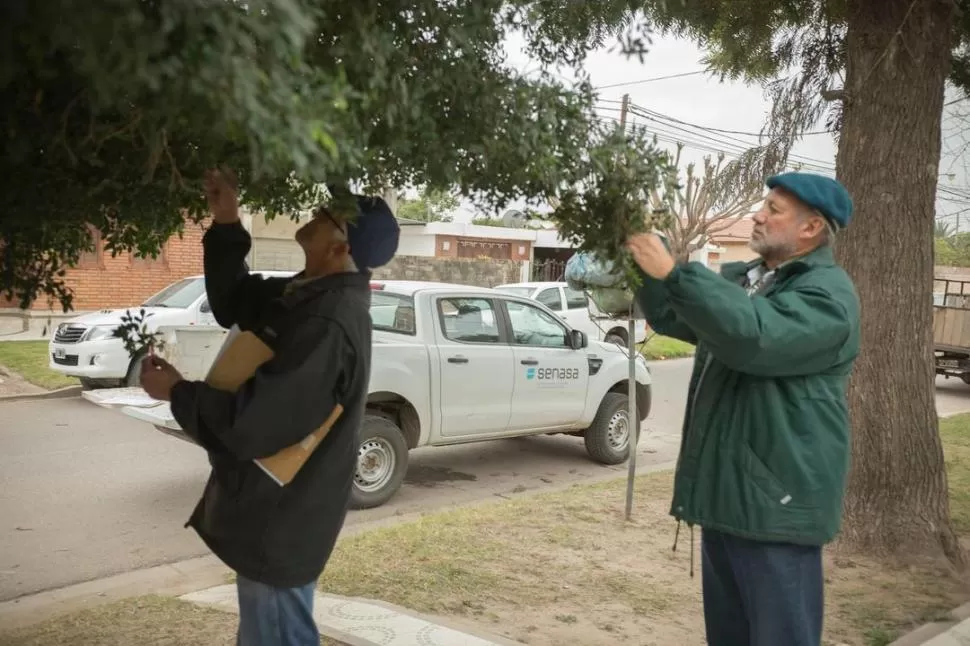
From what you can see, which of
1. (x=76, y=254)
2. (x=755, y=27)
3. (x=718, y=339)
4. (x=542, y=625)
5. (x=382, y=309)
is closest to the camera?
(x=718, y=339)

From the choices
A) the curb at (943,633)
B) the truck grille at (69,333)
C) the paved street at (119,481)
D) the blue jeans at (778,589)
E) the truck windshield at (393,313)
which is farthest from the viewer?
the truck grille at (69,333)

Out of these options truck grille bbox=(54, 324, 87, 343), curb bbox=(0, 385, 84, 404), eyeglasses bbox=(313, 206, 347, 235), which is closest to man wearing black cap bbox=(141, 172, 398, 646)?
eyeglasses bbox=(313, 206, 347, 235)

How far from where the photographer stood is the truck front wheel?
23.3 feet

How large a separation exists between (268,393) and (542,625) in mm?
2792

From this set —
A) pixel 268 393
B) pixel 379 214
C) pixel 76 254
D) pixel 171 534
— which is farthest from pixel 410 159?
pixel 171 534

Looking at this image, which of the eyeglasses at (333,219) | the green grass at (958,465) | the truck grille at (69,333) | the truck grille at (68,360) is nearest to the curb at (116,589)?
the eyeglasses at (333,219)

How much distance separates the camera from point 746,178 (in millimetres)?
7105

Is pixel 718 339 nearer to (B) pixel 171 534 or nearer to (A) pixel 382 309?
(B) pixel 171 534

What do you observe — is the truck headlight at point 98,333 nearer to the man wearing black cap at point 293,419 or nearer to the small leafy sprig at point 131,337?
the small leafy sprig at point 131,337

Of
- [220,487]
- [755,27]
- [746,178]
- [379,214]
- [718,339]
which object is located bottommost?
[220,487]

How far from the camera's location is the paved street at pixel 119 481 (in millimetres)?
5895

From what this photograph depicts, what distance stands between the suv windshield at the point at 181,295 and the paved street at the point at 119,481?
5.26ft

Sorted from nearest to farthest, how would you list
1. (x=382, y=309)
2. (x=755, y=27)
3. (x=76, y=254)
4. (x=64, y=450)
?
1. (x=76, y=254)
2. (x=755, y=27)
3. (x=382, y=309)
4. (x=64, y=450)

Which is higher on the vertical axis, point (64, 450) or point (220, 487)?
point (220, 487)
